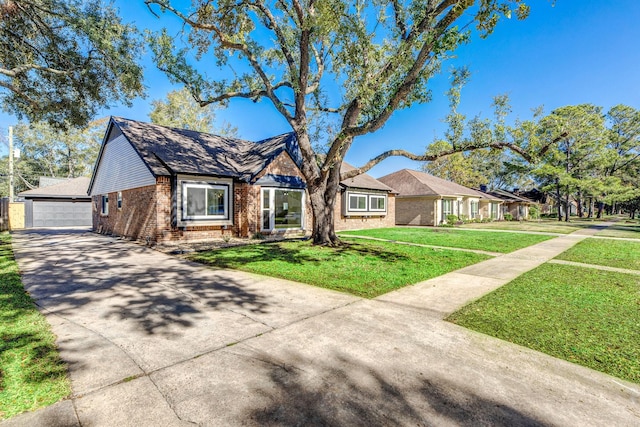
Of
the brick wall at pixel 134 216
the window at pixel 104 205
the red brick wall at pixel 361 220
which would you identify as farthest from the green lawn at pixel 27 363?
the red brick wall at pixel 361 220

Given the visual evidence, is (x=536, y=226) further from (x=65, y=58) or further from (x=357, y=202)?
(x=65, y=58)

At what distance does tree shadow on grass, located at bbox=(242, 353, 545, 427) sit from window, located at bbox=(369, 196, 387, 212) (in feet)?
63.0

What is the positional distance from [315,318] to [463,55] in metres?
9.82

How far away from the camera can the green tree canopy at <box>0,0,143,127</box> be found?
35.2ft

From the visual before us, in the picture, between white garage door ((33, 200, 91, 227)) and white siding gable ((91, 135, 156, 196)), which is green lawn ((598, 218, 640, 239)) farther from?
white garage door ((33, 200, 91, 227))

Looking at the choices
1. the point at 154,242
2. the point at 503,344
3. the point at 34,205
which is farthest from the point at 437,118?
the point at 34,205

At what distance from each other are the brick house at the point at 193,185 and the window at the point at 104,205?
0.04ft

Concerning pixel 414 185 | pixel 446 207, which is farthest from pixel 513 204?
pixel 414 185

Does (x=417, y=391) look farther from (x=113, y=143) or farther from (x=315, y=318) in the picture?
(x=113, y=143)

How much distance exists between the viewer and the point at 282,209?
1572cm

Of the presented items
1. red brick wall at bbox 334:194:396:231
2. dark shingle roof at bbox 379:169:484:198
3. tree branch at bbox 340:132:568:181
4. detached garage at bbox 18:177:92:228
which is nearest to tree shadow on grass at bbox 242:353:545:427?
tree branch at bbox 340:132:568:181

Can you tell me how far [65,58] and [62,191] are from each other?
17117mm

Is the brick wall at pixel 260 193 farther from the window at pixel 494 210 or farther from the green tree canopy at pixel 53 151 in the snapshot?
the green tree canopy at pixel 53 151

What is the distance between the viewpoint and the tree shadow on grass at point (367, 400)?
7.36ft
